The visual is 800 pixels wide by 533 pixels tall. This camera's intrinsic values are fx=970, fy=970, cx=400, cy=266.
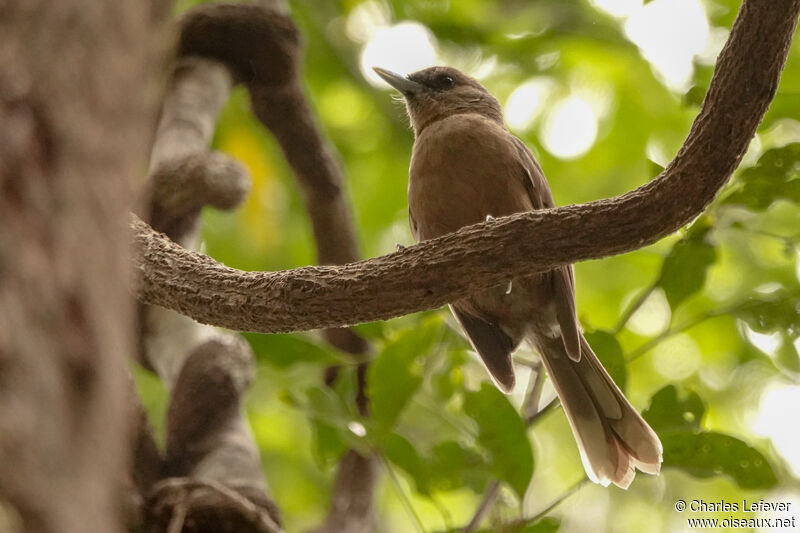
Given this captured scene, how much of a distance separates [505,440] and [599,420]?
2.44 feet

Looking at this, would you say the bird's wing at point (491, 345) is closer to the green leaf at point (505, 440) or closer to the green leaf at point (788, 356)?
the green leaf at point (505, 440)

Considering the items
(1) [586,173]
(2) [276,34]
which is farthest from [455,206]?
(1) [586,173]

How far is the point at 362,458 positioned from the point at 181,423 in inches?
43.7

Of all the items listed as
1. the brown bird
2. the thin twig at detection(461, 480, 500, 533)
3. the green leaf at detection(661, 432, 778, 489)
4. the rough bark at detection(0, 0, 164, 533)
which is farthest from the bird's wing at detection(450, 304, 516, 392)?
the rough bark at detection(0, 0, 164, 533)

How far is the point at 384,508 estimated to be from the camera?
272 inches

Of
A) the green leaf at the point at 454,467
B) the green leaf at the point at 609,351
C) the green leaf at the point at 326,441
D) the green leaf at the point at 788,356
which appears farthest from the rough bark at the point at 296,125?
the green leaf at the point at 788,356

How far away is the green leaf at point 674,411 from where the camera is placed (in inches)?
134

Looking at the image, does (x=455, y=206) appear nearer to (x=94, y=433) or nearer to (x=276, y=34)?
(x=276, y=34)

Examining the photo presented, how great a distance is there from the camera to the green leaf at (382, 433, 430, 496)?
3.32 m

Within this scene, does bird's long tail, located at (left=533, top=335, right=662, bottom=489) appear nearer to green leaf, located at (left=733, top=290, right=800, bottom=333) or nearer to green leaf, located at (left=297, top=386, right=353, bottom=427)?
green leaf, located at (left=733, top=290, right=800, bottom=333)

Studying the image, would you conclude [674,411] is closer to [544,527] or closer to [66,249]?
[544,527]

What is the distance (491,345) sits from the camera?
396 centimetres

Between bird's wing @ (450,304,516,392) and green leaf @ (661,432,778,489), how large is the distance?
2.36ft

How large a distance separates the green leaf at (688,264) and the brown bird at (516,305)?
378mm
